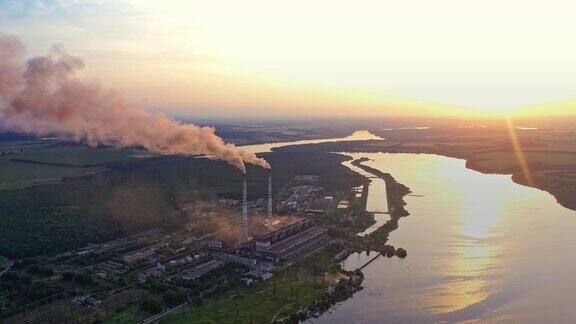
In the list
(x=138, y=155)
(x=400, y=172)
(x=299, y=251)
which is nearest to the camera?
(x=299, y=251)

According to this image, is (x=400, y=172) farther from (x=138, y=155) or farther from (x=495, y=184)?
(x=138, y=155)

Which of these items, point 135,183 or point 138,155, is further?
point 138,155

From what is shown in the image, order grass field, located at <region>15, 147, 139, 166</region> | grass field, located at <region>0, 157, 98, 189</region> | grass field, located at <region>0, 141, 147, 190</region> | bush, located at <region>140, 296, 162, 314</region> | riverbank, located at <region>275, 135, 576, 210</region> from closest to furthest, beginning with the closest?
bush, located at <region>140, 296, 162, 314</region>
riverbank, located at <region>275, 135, 576, 210</region>
grass field, located at <region>0, 157, 98, 189</region>
grass field, located at <region>0, 141, 147, 190</region>
grass field, located at <region>15, 147, 139, 166</region>

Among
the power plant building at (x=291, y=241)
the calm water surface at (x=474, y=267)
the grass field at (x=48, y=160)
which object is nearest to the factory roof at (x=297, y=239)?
the power plant building at (x=291, y=241)

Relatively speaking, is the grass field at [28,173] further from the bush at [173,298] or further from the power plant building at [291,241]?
the bush at [173,298]

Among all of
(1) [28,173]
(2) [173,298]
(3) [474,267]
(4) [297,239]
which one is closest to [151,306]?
(2) [173,298]

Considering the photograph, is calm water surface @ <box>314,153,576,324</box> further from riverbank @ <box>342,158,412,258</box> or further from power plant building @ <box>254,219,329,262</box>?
power plant building @ <box>254,219,329,262</box>

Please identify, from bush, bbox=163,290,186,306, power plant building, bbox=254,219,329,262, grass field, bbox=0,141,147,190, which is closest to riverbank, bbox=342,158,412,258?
power plant building, bbox=254,219,329,262

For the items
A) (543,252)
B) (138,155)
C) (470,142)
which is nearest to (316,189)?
(543,252)
